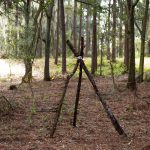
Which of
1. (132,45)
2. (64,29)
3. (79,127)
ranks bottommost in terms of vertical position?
(79,127)

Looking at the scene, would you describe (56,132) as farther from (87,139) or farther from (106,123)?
(106,123)

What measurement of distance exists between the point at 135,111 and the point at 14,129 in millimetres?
4385

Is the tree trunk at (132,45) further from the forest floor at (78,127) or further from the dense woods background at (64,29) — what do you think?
the forest floor at (78,127)

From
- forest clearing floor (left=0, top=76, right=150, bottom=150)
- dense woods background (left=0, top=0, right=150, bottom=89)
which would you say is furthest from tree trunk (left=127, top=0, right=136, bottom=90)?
forest clearing floor (left=0, top=76, right=150, bottom=150)

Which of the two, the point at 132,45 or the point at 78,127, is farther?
the point at 132,45

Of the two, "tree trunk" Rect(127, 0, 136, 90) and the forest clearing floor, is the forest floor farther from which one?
"tree trunk" Rect(127, 0, 136, 90)

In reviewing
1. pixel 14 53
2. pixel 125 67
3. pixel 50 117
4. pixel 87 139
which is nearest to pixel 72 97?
pixel 14 53

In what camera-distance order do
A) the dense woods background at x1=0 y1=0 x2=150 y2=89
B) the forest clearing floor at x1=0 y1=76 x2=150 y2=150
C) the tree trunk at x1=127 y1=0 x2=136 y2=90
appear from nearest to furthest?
the forest clearing floor at x1=0 y1=76 x2=150 y2=150 < the dense woods background at x1=0 y1=0 x2=150 y2=89 < the tree trunk at x1=127 y1=0 x2=136 y2=90

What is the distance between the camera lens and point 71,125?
945 cm

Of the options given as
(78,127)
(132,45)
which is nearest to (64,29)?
(132,45)

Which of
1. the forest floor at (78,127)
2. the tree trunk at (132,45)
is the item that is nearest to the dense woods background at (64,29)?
the tree trunk at (132,45)

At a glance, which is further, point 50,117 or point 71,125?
point 50,117

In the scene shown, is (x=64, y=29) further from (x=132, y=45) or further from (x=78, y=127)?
(x=78, y=127)

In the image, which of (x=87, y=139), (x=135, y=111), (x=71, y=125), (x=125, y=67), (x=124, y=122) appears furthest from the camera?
(x=125, y=67)
